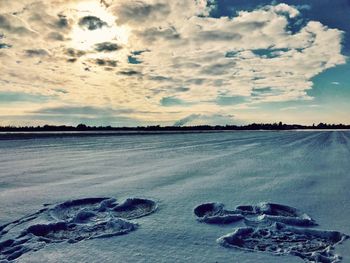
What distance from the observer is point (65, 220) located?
270 centimetres

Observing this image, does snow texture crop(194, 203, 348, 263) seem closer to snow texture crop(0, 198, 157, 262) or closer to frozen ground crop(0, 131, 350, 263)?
frozen ground crop(0, 131, 350, 263)

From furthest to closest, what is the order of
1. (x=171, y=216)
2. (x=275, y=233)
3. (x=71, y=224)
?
(x=171, y=216), (x=71, y=224), (x=275, y=233)

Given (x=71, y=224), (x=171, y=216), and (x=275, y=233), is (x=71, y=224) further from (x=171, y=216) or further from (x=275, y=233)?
(x=275, y=233)

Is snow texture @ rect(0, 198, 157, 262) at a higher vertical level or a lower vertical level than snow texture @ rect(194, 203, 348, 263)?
higher

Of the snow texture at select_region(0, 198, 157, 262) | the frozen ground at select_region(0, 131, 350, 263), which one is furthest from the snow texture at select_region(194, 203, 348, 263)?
the snow texture at select_region(0, 198, 157, 262)

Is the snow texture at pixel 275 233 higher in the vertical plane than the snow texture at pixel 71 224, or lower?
lower

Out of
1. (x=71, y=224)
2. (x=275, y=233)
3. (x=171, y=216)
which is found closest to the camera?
(x=275, y=233)

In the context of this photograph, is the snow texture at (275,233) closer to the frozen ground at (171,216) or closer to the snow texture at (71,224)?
the frozen ground at (171,216)

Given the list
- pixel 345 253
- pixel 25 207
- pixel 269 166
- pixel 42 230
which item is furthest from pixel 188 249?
pixel 269 166

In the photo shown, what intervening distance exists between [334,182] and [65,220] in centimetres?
370

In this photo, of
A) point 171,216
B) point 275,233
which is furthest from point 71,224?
point 275,233

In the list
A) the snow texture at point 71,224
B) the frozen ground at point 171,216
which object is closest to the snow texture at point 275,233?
the frozen ground at point 171,216

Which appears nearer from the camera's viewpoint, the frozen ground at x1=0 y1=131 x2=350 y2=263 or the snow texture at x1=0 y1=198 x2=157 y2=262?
the frozen ground at x1=0 y1=131 x2=350 y2=263

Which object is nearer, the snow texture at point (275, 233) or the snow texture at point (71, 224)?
the snow texture at point (275, 233)
